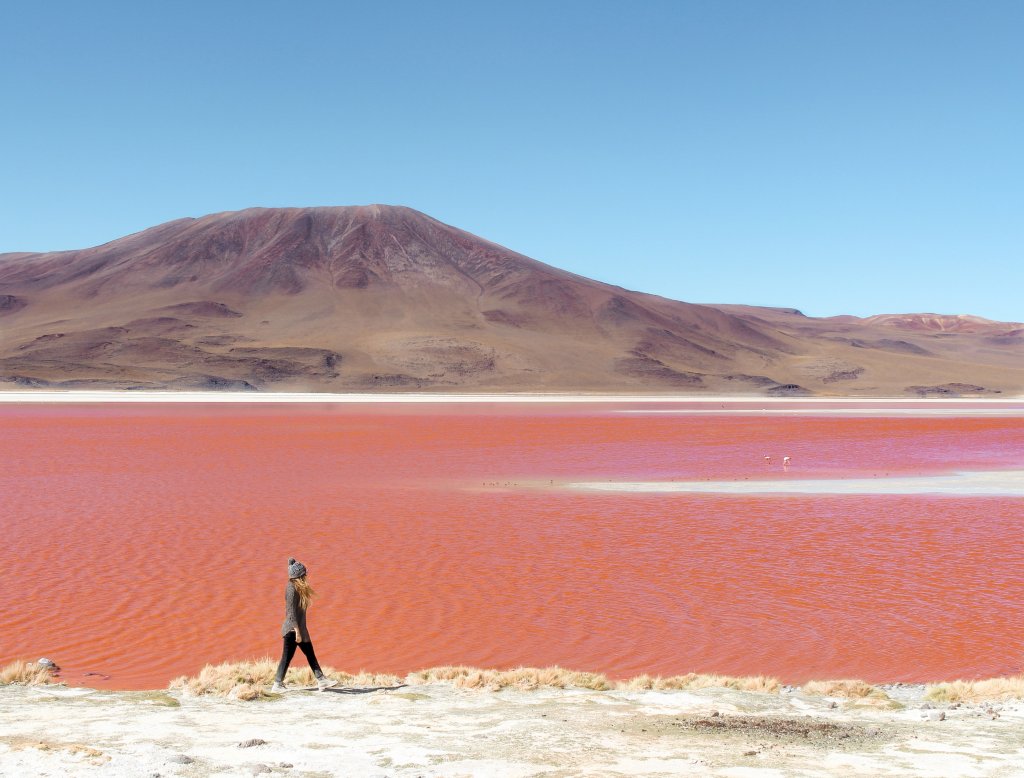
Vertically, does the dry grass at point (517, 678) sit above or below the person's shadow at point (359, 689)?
above

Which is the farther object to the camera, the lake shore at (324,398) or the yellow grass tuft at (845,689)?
the lake shore at (324,398)

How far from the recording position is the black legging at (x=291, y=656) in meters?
8.34

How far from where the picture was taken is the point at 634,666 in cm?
945

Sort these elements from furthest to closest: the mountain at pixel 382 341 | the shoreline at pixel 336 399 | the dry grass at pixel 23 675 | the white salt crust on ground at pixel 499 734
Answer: the mountain at pixel 382 341
the shoreline at pixel 336 399
the dry grass at pixel 23 675
the white salt crust on ground at pixel 499 734

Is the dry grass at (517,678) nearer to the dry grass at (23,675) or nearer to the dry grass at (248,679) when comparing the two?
the dry grass at (248,679)

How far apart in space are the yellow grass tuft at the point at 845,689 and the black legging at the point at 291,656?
13.6 feet

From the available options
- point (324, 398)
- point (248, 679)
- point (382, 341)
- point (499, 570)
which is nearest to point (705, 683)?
point (248, 679)

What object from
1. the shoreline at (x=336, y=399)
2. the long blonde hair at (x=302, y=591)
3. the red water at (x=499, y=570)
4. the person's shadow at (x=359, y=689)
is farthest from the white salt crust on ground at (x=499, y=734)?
the shoreline at (x=336, y=399)

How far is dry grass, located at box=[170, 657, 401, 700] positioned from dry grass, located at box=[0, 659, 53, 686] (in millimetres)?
1126

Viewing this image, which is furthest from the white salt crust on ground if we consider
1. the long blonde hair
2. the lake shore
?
the lake shore

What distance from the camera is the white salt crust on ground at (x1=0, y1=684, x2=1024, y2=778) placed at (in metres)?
6.10

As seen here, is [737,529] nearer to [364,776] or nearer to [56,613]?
[56,613]

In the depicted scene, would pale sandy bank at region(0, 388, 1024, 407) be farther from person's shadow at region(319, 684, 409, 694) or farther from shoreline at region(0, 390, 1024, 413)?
person's shadow at region(319, 684, 409, 694)

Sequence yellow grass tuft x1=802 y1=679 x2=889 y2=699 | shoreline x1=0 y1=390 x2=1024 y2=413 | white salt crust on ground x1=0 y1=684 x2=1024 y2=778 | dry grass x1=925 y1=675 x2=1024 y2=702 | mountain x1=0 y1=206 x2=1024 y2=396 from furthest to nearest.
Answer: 1. mountain x1=0 y1=206 x2=1024 y2=396
2. shoreline x1=0 y1=390 x2=1024 y2=413
3. yellow grass tuft x1=802 y1=679 x2=889 y2=699
4. dry grass x1=925 y1=675 x2=1024 y2=702
5. white salt crust on ground x1=0 y1=684 x2=1024 y2=778
